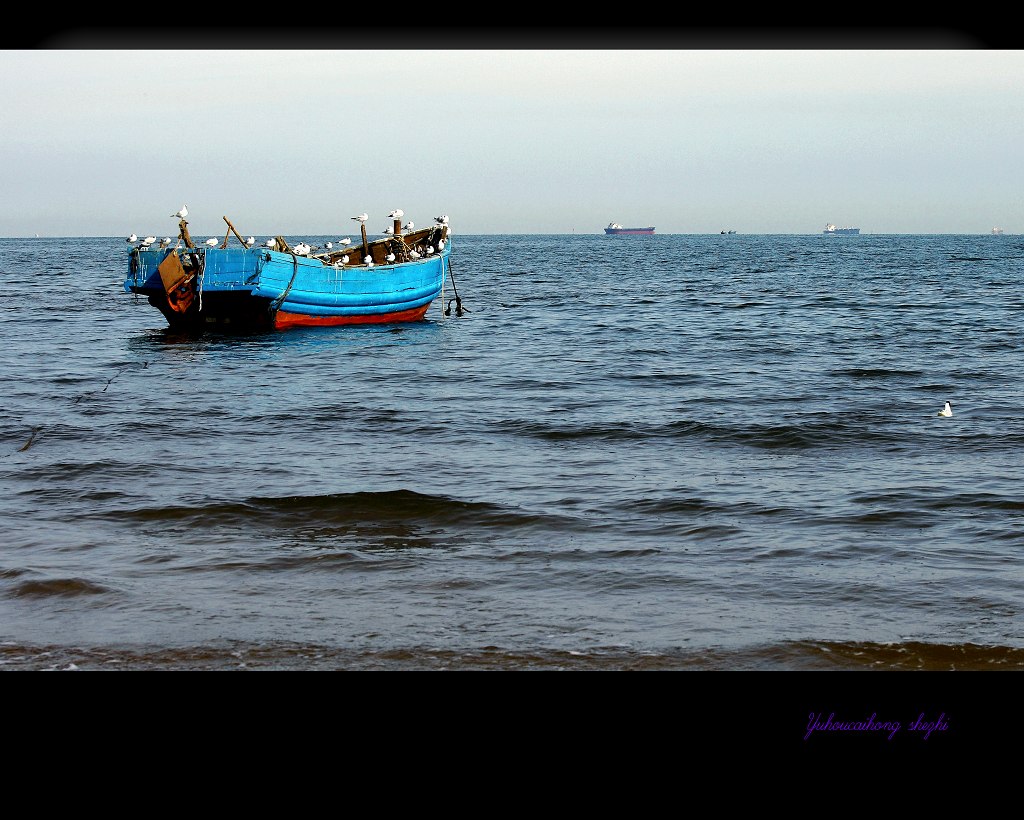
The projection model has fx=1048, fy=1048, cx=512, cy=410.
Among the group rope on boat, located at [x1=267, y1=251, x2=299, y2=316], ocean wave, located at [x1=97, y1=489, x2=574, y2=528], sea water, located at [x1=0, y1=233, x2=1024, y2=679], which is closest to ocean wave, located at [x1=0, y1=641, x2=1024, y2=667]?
sea water, located at [x1=0, y1=233, x2=1024, y2=679]

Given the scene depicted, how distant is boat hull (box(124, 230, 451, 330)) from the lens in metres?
26.8

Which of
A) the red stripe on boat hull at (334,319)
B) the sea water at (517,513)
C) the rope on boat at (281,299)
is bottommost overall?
the sea water at (517,513)

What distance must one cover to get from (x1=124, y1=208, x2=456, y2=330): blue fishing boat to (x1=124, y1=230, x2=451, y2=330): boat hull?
0.08 feet

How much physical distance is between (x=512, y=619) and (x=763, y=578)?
2.05 m

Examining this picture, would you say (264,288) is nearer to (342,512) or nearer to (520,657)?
(342,512)

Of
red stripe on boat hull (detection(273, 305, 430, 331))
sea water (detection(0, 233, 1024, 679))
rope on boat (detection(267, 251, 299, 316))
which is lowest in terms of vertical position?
sea water (detection(0, 233, 1024, 679))

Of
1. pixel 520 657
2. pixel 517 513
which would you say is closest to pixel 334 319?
pixel 517 513

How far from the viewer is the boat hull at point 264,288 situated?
26.8 m

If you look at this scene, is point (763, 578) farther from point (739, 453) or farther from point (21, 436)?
point (21, 436)

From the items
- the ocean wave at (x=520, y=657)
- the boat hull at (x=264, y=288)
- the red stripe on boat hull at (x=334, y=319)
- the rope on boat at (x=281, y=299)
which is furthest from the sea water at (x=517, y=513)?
the red stripe on boat hull at (x=334, y=319)

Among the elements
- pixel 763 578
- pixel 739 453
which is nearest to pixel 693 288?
pixel 739 453

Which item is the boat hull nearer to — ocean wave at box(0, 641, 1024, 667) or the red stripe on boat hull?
the red stripe on boat hull

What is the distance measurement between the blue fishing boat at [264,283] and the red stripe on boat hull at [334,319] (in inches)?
1.1

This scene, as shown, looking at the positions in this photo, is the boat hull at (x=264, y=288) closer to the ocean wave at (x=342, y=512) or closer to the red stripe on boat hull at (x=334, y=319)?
the red stripe on boat hull at (x=334, y=319)
